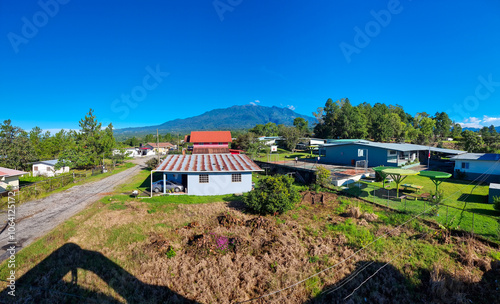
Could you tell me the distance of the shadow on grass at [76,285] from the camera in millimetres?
7426

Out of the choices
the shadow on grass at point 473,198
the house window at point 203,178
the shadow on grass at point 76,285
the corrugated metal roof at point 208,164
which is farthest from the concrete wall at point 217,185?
the shadow on grass at point 473,198

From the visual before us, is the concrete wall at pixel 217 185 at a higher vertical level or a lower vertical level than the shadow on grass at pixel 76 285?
higher

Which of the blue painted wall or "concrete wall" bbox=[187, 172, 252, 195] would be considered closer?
"concrete wall" bbox=[187, 172, 252, 195]

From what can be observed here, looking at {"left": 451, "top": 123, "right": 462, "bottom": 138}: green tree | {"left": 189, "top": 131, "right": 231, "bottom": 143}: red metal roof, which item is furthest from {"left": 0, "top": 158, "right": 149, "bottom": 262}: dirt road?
{"left": 451, "top": 123, "right": 462, "bottom": 138}: green tree

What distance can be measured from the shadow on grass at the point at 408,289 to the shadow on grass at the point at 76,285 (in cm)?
548

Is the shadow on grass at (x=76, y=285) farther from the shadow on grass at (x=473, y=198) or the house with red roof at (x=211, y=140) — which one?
the house with red roof at (x=211, y=140)

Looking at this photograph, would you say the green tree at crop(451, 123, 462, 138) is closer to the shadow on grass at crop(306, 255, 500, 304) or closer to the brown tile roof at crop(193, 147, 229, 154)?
the brown tile roof at crop(193, 147, 229, 154)

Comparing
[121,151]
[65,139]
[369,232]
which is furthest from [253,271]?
[65,139]

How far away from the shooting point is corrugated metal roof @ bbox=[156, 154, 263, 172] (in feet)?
64.7

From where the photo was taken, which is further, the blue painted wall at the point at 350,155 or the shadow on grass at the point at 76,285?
the blue painted wall at the point at 350,155

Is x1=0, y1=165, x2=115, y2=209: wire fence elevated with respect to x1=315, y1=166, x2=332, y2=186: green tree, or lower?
lower

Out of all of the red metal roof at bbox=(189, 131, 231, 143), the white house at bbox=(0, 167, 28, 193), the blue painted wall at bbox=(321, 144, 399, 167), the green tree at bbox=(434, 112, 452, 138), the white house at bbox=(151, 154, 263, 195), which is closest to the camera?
the white house at bbox=(151, 154, 263, 195)

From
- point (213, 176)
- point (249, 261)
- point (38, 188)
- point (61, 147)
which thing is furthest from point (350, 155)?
point (61, 147)

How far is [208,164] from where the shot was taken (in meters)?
21.5
